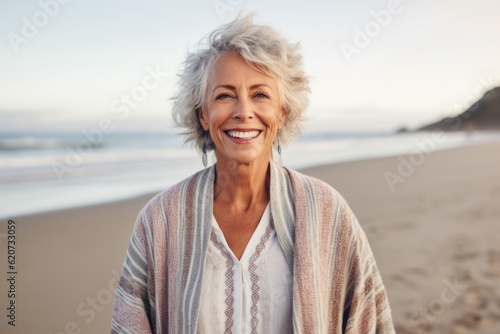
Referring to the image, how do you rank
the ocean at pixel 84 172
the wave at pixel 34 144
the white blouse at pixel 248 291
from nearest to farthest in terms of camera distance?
1. the white blouse at pixel 248 291
2. the ocean at pixel 84 172
3. the wave at pixel 34 144

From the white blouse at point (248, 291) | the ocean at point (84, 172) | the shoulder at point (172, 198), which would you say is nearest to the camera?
the white blouse at point (248, 291)

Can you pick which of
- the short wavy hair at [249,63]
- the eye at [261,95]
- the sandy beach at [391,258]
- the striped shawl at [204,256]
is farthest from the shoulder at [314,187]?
the sandy beach at [391,258]

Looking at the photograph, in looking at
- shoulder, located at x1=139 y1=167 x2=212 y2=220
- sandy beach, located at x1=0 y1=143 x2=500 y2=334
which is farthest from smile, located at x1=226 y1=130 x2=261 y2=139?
sandy beach, located at x1=0 y1=143 x2=500 y2=334

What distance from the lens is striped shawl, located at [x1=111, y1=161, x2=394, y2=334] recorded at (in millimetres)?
1963

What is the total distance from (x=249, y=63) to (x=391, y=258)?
11.2 ft

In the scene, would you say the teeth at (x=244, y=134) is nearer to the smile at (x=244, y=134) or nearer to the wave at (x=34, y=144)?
the smile at (x=244, y=134)

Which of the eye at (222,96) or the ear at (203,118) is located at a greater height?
the eye at (222,96)

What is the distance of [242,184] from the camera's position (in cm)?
210

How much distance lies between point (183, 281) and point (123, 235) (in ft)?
12.9

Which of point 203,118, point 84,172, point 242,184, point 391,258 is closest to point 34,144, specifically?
point 84,172

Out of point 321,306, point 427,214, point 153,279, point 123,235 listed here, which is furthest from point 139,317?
point 427,214

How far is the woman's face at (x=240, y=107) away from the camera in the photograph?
1.94 metres

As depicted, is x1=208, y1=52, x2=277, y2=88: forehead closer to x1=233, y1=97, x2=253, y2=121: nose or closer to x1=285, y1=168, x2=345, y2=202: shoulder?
x1=233, y1=97, x2=253, y2=121: nose

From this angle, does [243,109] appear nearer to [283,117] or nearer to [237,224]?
[283,117]
